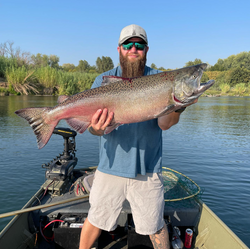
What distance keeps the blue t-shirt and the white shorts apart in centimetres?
12

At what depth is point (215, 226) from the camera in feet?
10.6

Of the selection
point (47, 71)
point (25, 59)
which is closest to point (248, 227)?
point (47, 71)

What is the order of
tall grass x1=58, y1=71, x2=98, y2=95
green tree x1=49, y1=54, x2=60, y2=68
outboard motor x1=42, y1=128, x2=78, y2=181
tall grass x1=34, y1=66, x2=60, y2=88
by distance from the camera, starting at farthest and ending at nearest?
1. green tree x1=49, y1=54, x2=60, y2=68
2. tall grass x1=58, y1=71, x2=98, y2=95
3. tall grass x1=34, y1=66, x2=60, y2=88
4. outboard motor x1=42, y1=128, x2=78, y2=181

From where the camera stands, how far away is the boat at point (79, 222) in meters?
3.13

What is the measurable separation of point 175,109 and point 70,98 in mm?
1199

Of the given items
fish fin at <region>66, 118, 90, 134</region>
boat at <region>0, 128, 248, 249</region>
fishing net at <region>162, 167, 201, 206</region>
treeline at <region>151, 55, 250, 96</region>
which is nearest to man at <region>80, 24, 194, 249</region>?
fish fin at <region>66, 118, 90, 134</region>

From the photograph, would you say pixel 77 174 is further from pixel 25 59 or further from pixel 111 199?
pixel 25 59

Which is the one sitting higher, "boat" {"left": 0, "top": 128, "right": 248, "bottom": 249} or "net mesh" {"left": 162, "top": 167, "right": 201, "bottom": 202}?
"net mesh" {"left": 162, "top": 167, "right": 201, "bottom": 202}

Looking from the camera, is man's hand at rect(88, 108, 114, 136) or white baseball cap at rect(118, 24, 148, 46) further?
white baseball cap at rect(118, 24, 148, 46)

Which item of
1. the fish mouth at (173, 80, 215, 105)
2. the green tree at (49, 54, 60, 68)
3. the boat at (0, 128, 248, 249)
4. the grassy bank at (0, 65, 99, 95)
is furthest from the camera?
the green tree at (49, 54, 60, 68)

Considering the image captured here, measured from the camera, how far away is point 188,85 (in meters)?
2.20

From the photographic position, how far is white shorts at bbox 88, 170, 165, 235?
265 cm

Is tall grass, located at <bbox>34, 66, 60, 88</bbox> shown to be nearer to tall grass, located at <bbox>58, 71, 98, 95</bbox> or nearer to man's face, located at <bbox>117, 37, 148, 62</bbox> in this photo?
tall grass, located at <bbox>58, 71, 98, 95</bbox>

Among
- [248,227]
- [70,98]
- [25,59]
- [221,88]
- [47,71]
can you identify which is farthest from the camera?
[221,88]
